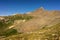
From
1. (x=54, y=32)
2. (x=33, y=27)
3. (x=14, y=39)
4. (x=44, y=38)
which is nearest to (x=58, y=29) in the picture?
(x=54, y=32)

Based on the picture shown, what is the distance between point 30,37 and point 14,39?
1293cm

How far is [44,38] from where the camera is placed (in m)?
120

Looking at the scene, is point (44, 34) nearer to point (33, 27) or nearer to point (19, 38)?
point (19, 38)

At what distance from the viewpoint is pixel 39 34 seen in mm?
125750

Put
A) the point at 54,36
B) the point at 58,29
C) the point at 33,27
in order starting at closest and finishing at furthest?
the point at 54,36 < the point at 58,29 < the point at 33,27

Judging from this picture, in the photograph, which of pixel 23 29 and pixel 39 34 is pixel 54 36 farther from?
pixel 23 29

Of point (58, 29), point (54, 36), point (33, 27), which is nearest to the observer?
point (54, 36)

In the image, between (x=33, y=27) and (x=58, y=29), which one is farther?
(x=33, y=27)

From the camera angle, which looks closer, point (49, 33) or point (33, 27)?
point (49, 33)

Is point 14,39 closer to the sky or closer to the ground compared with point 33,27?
closer to the ground

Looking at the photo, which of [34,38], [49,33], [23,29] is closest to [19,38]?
[34,38]

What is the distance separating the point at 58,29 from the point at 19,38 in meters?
31.1

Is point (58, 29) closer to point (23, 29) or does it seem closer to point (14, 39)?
point (14, 39)

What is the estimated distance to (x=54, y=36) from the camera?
390 ft
